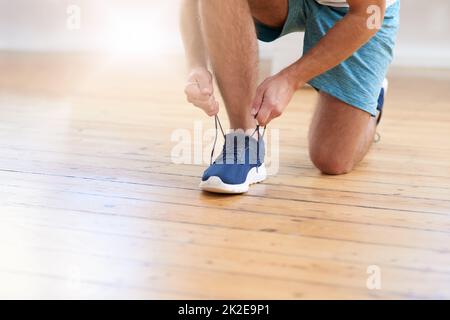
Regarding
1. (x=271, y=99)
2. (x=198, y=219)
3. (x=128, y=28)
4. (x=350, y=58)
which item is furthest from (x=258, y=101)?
(x=128, y=28)

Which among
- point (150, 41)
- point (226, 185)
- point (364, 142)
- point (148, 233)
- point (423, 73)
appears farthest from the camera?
point (150, 41)

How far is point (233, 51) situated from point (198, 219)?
423 millimetres

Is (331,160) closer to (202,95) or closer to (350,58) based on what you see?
(350,58)

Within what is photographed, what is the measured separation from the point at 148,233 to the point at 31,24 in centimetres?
413

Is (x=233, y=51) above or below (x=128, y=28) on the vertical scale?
above

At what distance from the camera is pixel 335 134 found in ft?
5.77

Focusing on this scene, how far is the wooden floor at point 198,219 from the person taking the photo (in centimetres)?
106

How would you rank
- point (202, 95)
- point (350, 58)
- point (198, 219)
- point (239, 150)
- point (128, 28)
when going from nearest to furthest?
point (198, 219)
point (202, 95)
point (239, 150)
point (350, 58)
point (128, 28)

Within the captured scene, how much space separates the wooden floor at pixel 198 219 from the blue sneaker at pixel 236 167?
2 centimetres

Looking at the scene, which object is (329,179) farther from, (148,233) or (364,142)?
(148,233)

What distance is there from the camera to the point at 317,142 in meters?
1.77

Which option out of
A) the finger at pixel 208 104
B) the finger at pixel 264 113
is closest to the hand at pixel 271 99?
the finger at pixel 264 113

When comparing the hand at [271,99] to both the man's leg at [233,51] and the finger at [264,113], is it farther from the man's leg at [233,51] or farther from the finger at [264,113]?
the man's leg at [233,51]

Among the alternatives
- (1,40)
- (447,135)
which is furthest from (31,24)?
(447,135)
